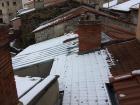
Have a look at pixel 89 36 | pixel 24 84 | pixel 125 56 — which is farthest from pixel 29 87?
pixel 89 36

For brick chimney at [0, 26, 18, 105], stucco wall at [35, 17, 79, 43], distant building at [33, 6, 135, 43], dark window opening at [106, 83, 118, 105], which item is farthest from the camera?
stucco wall at [35, 17, 79, 43]

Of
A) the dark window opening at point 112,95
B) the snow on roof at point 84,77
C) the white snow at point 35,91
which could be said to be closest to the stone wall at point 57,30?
the snow on roof at point 84,77

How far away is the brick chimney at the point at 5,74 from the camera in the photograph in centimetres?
519

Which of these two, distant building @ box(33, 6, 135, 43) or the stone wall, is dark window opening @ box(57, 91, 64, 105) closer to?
distant building @ box(33, 6, 135, 43)

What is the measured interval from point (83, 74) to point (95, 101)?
2.31 meters

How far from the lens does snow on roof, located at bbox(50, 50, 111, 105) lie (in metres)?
8.62

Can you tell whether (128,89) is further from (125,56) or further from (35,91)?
(125,56)

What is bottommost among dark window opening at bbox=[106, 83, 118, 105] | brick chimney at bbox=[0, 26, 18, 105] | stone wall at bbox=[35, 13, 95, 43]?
dark window opening at bbox=[106, 83, 118, 105]

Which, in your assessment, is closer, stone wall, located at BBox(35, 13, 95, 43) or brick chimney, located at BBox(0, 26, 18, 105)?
brick chimney, located at BBox(0, 26, 18, 105)

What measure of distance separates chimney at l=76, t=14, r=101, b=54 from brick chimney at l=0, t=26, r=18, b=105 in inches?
306

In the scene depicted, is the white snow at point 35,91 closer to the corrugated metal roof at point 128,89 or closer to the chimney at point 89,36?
the corrugated metal roof at point 128,89

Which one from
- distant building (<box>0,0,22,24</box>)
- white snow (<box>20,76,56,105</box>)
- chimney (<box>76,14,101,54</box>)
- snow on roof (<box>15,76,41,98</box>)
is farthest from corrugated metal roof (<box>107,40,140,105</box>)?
distant building (<box>0,0,22,24</box>)

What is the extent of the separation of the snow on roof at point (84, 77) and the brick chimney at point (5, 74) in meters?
3.27

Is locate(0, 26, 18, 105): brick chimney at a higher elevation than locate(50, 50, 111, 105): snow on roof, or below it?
higher
